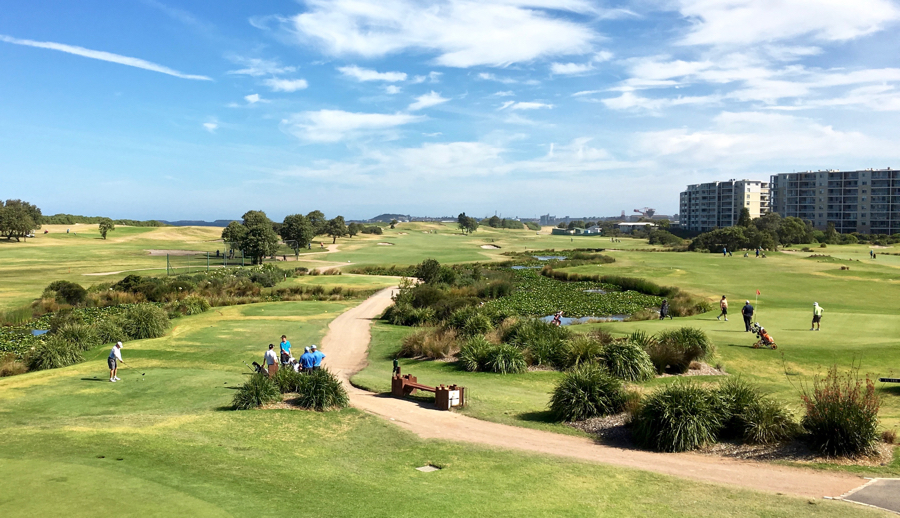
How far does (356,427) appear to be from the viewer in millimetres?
15516

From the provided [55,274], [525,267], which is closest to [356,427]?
[55,274]

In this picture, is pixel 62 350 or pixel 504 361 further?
pixel 62 350

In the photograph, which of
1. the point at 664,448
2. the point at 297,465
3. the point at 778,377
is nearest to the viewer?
the point at 297,465

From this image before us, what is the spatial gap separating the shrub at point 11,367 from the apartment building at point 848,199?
17761 centimetres

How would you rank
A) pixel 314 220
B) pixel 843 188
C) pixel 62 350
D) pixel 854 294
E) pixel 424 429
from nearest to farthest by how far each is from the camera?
pixel 424 429 → pixel 62 350 → pixel 854 294 → pixel 314 220 → pixel 843 188

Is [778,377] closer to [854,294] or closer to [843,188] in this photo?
[854,294]

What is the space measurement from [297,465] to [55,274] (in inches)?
2305

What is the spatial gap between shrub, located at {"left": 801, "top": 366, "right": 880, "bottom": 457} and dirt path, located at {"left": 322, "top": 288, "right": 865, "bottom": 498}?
1.10 meters

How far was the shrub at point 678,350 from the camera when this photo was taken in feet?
70.0

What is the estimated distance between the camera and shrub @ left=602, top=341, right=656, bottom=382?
66.4ft

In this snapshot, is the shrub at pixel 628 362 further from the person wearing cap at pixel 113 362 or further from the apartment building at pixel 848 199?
Answer: the apartment building at pixel 848 199

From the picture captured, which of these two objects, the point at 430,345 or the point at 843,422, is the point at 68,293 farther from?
the point at 843,422

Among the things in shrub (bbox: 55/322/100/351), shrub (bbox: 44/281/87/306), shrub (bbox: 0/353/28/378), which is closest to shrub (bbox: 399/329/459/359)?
shrub (bbox: 55/322/100/351)

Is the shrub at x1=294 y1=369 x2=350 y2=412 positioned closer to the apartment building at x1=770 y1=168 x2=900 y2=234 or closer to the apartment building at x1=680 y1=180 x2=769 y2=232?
the apartment building at x1=770 y1=168 x2=900 y2=234
